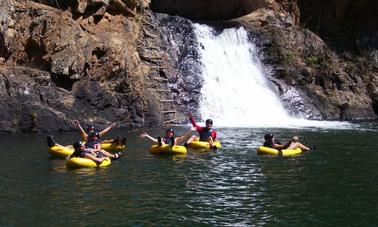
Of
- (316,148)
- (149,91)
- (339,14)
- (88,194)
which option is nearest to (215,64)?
(149,91)

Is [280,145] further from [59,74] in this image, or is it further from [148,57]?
[148,57]

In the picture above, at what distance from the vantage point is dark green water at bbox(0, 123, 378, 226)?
9812 millimetres

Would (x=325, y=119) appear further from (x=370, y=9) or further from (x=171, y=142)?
(x=171, y=142)

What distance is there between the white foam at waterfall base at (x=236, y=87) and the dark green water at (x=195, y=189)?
39.1 ft

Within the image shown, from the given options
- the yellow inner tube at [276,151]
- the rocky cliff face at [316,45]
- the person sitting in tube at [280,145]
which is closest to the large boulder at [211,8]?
the rocky cliff face at [316,45]

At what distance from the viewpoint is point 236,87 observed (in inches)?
1315

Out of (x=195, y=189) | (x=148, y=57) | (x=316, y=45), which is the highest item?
(x=316, y=45)

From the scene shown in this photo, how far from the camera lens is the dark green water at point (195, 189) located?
981cm

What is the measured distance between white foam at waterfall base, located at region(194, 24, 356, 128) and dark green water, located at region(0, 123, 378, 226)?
39.1ft

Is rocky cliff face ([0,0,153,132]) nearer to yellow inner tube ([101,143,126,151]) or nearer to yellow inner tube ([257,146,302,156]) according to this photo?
yellow inner tube ([101,143,126,151])

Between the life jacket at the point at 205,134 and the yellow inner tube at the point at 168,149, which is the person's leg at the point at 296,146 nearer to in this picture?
the life jacket at the point at 205,134

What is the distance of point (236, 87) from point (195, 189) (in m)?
21.6

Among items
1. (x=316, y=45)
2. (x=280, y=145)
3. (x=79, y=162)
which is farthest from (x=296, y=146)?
(x=316, y=45)

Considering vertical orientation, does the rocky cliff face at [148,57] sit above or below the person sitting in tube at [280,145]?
above
